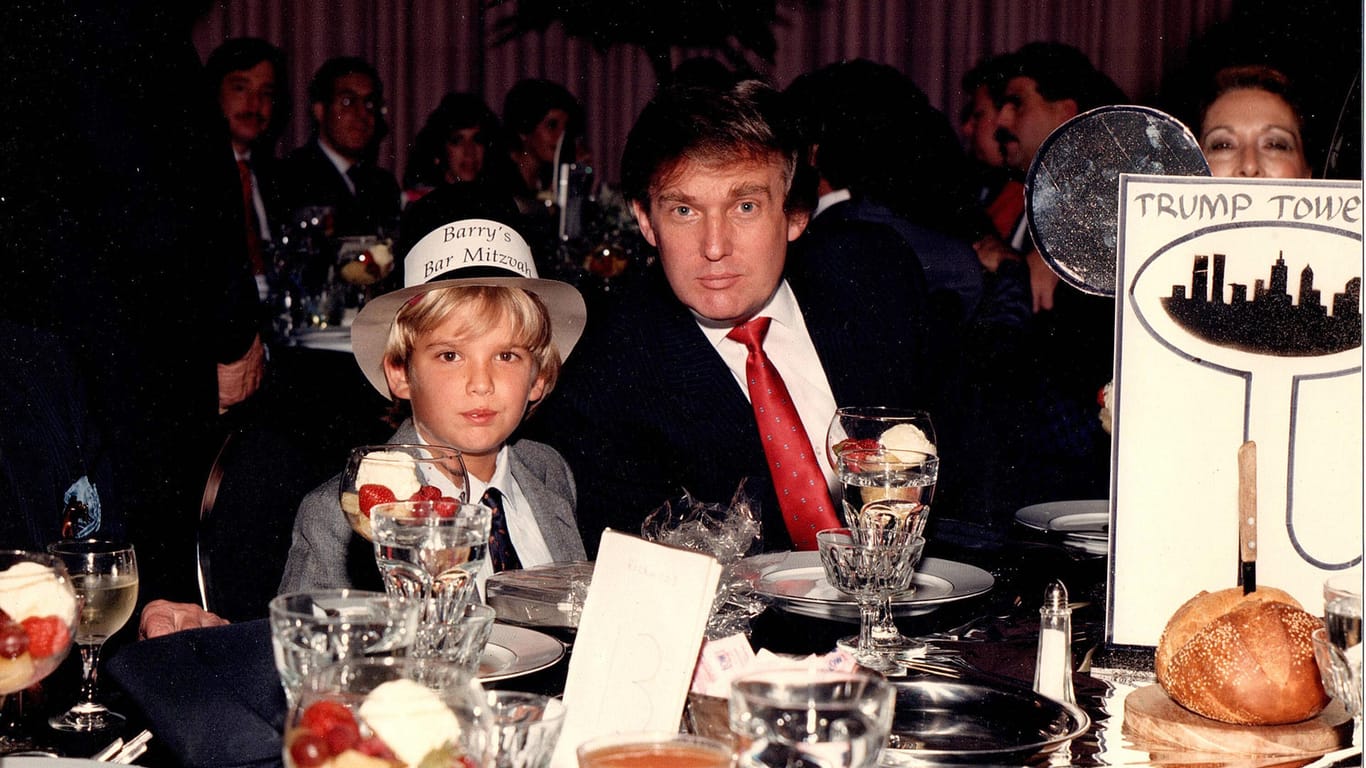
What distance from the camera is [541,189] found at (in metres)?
7.17

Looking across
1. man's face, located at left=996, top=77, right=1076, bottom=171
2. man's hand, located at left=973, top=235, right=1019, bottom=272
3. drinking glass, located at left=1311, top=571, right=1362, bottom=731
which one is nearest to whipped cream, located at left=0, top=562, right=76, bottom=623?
drinking glass, located at left=1311, top=571, right=1362, bottom=731

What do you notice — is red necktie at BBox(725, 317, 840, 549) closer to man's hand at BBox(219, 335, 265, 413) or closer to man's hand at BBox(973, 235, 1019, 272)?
man's hand at BBox(219, 335, 265, 413)

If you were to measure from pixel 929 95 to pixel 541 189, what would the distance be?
2739 mm

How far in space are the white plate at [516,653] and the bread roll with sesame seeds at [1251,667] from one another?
0.55m

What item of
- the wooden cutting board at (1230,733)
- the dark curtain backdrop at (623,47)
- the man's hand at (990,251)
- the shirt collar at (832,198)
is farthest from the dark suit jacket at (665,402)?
the dark curtain backdrop at (623,47)

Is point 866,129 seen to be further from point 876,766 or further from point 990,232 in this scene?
point 876,766

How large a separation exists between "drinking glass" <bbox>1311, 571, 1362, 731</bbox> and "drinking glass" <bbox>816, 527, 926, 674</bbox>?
410 mm

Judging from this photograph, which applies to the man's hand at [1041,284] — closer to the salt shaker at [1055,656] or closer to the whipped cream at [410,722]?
the salt shaker at [1055,656]

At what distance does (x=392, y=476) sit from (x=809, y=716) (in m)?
0.72

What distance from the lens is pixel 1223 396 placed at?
1310mm

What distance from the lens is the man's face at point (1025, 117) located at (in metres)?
5.09

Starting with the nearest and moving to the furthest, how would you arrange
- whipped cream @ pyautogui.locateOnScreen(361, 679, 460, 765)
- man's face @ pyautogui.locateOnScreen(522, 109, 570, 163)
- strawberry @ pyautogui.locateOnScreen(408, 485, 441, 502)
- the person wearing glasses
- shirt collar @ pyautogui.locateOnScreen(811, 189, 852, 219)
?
whipped cream @ pyautogui.locateOnScreen(361, 679, 460, 765) < strawberry @ pyautogui.locateOnScreen(408, 485, 441, 502) < shirt collar @ pyautogui.locateOnScreen(811, 189, 852, 219) < the person wearing glasses < man's face @ pyautogui.locateOnScreen(522, 109, 570, 163)

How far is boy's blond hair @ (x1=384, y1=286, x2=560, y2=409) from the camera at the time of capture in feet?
7.10

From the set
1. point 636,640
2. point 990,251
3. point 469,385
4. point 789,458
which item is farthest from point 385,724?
point 990,251
